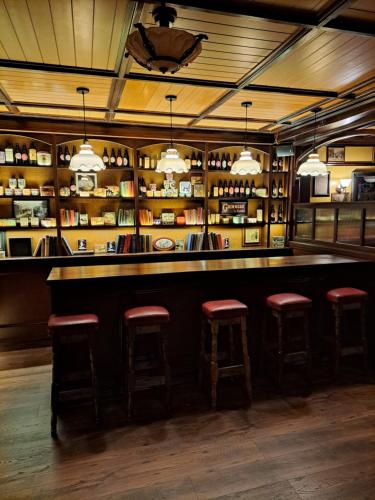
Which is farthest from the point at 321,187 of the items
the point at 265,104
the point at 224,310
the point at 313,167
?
the point at 224,310

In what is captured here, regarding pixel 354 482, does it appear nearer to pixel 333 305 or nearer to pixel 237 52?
pixel 333 305

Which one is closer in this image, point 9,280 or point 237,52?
point 237,52

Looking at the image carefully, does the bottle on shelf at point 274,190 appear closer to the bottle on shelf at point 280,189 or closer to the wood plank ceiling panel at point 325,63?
the bottle on shelf at point 280,189

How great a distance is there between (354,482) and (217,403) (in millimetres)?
1033

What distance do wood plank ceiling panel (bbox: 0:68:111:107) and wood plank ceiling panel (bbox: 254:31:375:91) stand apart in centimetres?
155

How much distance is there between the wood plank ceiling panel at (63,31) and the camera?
1.93 m

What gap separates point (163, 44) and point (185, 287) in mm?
1852

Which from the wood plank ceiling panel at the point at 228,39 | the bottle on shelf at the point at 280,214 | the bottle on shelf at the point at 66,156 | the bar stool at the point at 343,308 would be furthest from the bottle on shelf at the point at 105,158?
the bar stool at the point at 343,308

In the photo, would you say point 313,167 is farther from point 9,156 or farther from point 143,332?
point 9,156

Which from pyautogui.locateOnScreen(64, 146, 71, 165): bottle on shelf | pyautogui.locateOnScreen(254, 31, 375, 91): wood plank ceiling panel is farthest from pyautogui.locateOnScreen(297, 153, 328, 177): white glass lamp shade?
pyautogui.locateOnScreen(64, 146, 71, 165): bottle on shelf

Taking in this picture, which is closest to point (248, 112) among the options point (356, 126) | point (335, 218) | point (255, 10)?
point (356, 126)

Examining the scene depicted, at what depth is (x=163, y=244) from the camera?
530 cm

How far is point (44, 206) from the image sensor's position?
16.7ft

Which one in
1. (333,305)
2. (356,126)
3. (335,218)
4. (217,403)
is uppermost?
(356,126)
